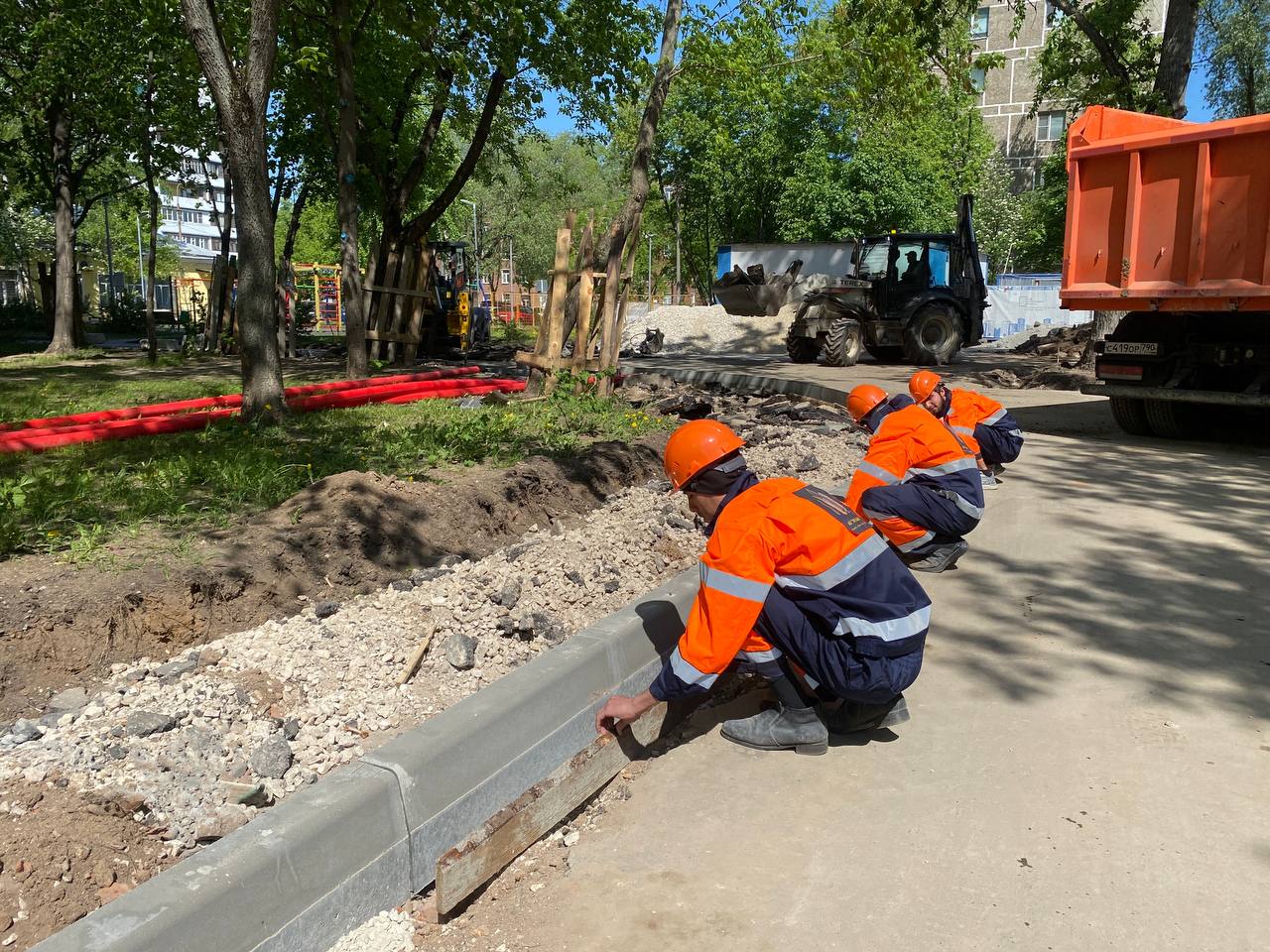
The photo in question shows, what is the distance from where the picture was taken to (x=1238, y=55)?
3459 centimetres

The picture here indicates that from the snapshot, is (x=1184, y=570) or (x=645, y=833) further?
(x=1184, y=570)

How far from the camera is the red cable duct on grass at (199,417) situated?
7.31 metres

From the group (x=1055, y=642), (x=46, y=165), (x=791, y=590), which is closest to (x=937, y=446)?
(x=1055, y=642)

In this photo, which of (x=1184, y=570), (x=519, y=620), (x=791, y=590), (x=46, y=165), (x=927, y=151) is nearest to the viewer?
(x=791, y=590)

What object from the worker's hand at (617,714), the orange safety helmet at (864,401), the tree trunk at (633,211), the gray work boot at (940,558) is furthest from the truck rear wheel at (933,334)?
the worker's hand at (617,714)

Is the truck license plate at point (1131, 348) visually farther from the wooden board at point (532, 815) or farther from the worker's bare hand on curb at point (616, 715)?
the worker's bare hand on curb at point (616, 715)

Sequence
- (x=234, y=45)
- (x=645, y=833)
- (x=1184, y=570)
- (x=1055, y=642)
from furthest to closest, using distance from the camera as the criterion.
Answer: (x=234, y=45) → (x=1184, y=570) → (x=1055, y=642) → (x=645, y=833)

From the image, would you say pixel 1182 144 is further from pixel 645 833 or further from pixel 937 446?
pixel 645 833

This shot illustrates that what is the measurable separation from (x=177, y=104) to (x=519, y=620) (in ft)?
67.6

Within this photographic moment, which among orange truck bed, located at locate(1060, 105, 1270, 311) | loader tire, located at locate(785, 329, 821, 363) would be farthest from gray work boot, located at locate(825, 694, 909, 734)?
loader tire, located at locate(785, 329, 821, 363)

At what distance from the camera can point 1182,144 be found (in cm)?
892

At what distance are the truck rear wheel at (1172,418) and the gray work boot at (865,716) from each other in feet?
25.2

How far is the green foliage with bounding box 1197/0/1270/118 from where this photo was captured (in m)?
33.9

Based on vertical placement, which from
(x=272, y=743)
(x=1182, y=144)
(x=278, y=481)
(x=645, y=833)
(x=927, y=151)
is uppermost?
(x=927, y=151)
